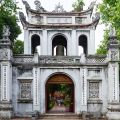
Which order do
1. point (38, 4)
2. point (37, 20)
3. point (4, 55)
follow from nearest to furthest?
1. point (4, 55)
2. point (37, 20)
3. point (38, 4)

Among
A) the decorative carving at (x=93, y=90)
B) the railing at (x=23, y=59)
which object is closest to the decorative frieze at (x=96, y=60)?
the decorative carving at (x=93, y=90)

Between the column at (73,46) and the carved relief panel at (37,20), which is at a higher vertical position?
the carved relief panel at (37,20)

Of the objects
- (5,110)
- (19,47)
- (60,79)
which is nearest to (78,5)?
(60,79)

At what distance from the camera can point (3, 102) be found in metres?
12.5

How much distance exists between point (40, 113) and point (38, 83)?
2.06 metres

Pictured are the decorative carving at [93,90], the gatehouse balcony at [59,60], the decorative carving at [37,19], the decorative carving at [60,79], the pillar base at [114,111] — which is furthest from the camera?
the decorative carving at [37,19]

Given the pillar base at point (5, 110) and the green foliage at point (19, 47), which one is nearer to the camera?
the pillar base at point (5, 110)

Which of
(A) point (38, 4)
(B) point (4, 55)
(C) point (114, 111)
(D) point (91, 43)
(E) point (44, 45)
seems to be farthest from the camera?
(A) point (38, 4)

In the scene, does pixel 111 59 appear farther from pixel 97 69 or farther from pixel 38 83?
pixel 38 83

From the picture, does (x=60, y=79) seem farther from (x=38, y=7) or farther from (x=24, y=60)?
(x=38, y=7)

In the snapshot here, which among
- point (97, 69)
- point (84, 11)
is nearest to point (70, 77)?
point (97, 69)

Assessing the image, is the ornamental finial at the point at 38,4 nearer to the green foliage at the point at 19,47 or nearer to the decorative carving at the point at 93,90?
the decorative carving at the point at 93,90

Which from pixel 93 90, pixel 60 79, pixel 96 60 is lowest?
pixel 93 90

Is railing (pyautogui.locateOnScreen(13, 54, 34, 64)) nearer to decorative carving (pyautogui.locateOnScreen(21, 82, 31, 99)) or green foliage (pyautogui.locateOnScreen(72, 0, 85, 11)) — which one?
decorative carving (pyautogui.locateOnScreen(21, 82, 31, 99))
